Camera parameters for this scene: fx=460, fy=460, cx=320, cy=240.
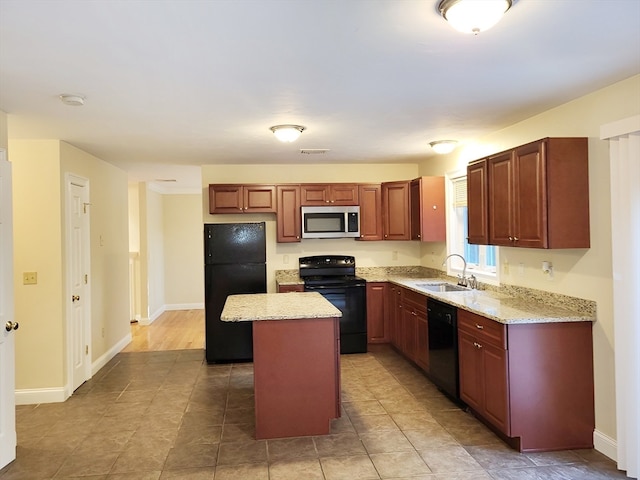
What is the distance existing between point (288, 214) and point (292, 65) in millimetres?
3378

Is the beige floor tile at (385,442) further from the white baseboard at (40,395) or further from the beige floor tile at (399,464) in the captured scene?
the white baseboard at (40,395)

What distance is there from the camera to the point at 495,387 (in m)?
3.20

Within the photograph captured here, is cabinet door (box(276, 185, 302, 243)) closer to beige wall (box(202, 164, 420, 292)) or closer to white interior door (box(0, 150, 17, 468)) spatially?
beige wall (box(202, 164, 420, 292))

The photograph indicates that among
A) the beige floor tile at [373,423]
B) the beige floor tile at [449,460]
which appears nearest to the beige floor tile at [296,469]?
the beige floor tile at [373,423]

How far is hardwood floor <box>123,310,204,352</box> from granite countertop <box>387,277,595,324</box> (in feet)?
11.8

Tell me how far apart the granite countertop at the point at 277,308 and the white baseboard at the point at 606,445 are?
1.87 m

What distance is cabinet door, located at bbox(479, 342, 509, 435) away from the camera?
3.08 m

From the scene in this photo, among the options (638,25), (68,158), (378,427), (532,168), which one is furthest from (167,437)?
(638,25)

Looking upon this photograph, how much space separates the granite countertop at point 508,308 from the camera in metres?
3.04

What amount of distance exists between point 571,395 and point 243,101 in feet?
9.65

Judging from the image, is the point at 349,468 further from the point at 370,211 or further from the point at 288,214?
the point at 370,211

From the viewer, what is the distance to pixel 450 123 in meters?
3.87

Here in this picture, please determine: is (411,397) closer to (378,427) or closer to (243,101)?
(378,427)

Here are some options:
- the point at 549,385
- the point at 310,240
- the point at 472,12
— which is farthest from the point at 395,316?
the point at 472,12
